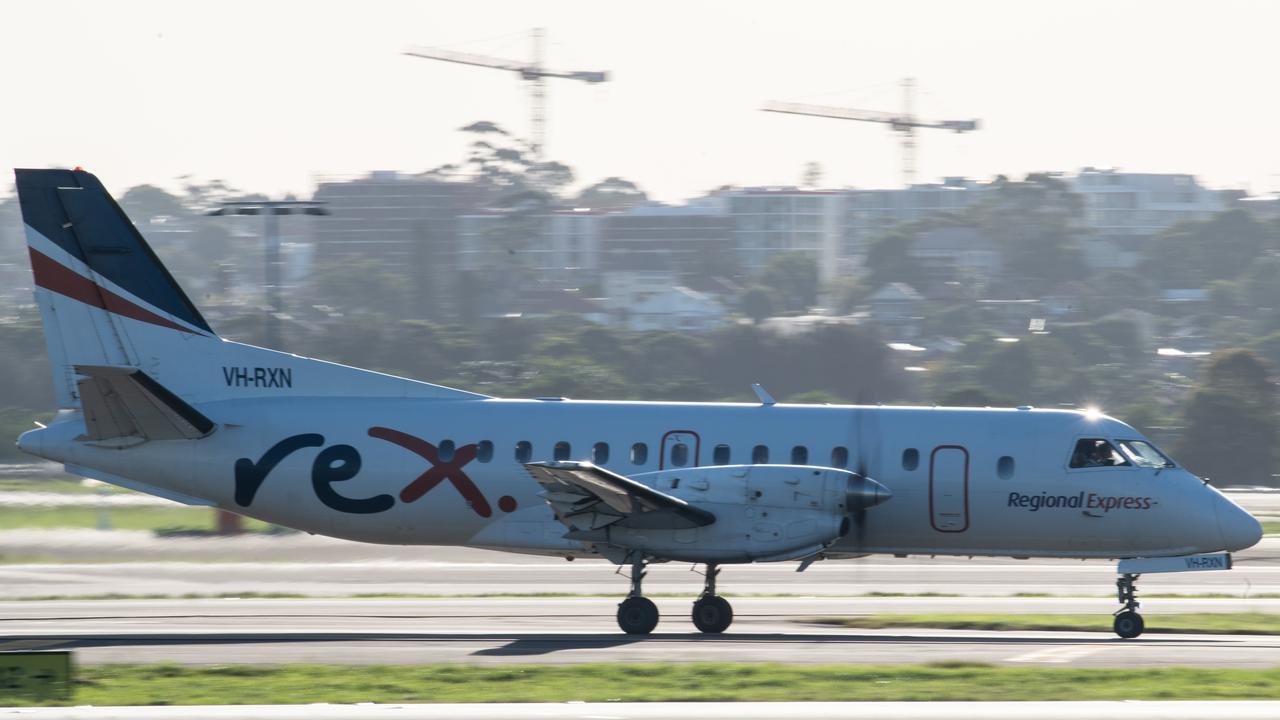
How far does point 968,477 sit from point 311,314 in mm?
93484

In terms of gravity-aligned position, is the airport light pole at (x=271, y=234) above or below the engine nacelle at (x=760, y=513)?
above

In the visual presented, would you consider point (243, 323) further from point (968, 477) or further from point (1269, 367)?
point (968, 477)

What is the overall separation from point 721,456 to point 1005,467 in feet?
12.5

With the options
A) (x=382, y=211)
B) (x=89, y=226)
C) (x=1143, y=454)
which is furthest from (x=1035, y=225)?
(x=89, y=226)

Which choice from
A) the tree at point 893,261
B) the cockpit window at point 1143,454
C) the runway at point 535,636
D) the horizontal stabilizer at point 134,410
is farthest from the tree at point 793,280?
the horizontal stabilizer at point 134,410

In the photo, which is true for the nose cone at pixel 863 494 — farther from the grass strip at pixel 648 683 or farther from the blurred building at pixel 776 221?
the blurred building at pixel 776 221

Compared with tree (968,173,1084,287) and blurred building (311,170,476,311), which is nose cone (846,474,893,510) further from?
blurred building (311,170,476,311)

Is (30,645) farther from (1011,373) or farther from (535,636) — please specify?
(1011,373)

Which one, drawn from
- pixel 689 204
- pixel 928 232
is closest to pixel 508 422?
pixel 928 232

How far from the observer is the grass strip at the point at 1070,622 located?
2080 cm

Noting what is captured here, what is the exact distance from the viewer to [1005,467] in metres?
20.1

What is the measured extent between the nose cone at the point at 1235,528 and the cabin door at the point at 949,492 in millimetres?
3269

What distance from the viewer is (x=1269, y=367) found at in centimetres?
5862

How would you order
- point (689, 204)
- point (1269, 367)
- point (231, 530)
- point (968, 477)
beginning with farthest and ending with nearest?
1. point (689, 204)
2. point (1269, 367)
3. point (231, 530)
4. point (968, 477)
